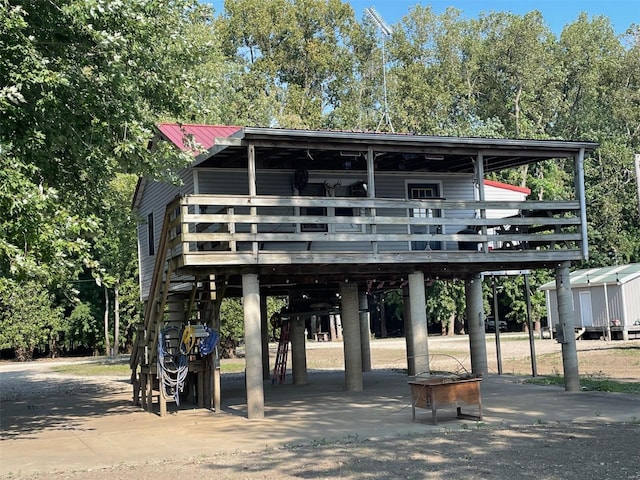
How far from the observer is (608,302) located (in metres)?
37.1

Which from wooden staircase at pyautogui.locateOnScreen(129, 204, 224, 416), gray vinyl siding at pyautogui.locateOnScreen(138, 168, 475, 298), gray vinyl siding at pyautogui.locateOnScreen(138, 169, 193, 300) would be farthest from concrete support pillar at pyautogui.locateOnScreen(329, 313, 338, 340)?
wooden staircase at pyautogui.locateOnScreen(129, 204, 224, 416)

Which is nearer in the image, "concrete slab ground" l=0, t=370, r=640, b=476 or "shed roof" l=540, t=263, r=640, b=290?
"concrete slab ground" l=0, t=370, r=640, b=476

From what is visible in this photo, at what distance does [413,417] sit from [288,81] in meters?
44.4

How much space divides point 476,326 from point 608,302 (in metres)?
19.6

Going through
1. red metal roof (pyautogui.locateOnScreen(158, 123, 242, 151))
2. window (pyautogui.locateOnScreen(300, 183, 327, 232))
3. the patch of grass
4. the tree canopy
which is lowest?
the patch of grass

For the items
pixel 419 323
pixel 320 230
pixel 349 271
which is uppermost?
pixel 320 230

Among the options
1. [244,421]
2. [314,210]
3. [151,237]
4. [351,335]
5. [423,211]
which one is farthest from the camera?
[151,237]

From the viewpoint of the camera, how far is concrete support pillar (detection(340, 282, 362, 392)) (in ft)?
60.1

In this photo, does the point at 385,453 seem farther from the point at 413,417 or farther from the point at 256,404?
the point at 256,404

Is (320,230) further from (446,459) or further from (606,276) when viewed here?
(606,276)

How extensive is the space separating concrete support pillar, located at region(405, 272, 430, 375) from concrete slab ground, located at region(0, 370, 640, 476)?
91 centimetres

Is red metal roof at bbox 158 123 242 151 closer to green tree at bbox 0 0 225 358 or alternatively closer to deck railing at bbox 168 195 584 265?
deck railing at bbox 168 195 584 265

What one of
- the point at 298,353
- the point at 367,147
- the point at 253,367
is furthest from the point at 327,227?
the point at 253,367

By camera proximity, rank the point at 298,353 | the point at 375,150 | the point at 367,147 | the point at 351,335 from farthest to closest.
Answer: the point at 298,353, the point at 351,335, the point at 375,150, the point at 367,147
